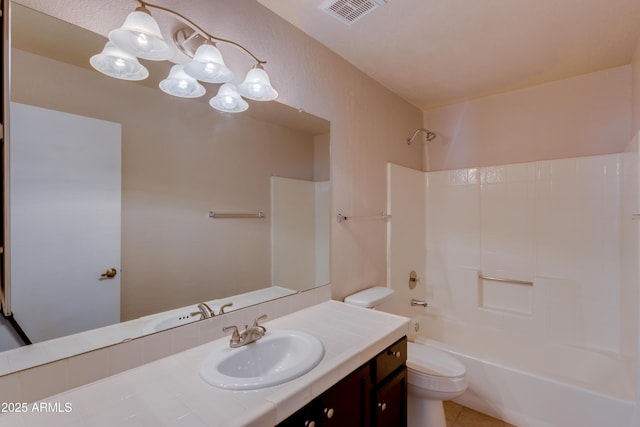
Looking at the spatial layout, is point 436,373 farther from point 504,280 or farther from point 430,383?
point 504,280

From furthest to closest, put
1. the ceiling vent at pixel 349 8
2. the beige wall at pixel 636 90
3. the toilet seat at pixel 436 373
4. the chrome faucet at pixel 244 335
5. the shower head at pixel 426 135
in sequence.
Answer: the shower head at pixel 426 135, the beige wall at pixel 636 90, the toilet seat at pixel 436 373, the ceiling vent at pixel 349 8, the chrome faucet at pixel 244 335

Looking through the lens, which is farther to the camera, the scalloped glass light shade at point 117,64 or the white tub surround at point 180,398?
the scalloped glass light shade at point 117,64

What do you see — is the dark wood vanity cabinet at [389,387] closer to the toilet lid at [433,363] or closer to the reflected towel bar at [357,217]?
the toilet lid at [433,363]

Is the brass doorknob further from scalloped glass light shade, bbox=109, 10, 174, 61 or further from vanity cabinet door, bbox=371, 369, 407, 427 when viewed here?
vanity cabinet door, bbox=371, 369, 407, 427

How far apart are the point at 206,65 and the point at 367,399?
151cm

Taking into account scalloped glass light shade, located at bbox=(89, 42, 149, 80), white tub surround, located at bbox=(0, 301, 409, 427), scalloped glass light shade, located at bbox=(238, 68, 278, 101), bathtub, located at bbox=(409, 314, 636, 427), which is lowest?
bathtub, located at bbox=(409, 314, 636, 427)

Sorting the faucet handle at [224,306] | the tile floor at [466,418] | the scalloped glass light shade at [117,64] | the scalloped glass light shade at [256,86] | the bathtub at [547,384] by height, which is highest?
the scalloped glass light shade at [256,86]

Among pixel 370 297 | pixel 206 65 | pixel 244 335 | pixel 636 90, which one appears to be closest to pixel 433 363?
pixel 370 297

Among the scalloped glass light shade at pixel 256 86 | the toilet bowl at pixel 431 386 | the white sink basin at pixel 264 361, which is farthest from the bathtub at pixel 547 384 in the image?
the scalloped glass light shade at pixel 256 86

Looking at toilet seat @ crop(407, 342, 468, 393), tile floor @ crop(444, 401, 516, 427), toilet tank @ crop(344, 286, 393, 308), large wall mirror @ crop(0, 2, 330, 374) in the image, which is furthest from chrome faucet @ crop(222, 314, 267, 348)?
tile floor @ crop(444, 401, 516, 427)

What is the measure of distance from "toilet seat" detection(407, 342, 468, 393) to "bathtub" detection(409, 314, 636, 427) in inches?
15.4

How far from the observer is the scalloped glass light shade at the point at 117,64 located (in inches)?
38.1

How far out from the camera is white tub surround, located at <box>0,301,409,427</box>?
731mm

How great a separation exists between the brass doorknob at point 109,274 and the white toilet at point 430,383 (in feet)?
4.24
